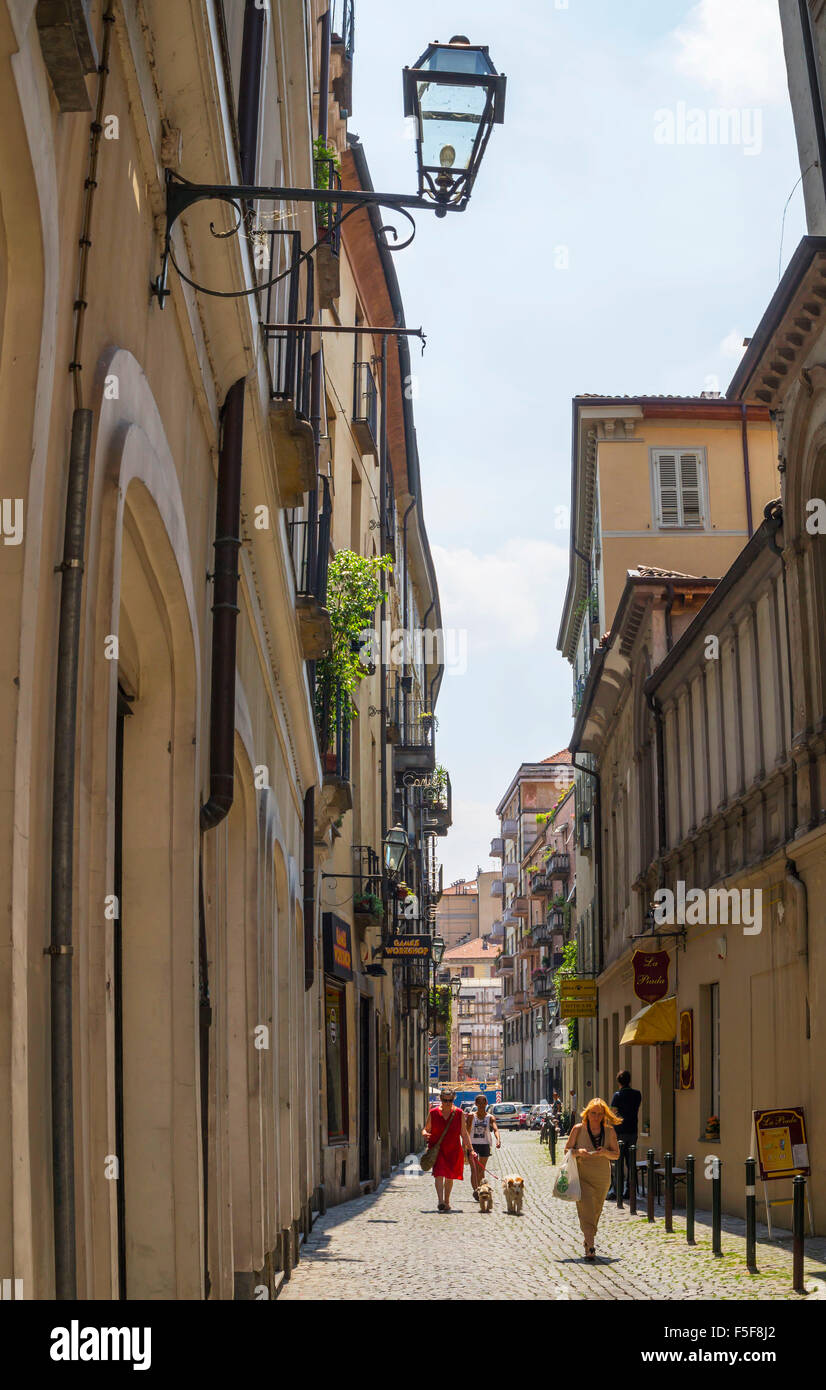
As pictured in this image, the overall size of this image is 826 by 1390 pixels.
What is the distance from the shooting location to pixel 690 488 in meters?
36.3

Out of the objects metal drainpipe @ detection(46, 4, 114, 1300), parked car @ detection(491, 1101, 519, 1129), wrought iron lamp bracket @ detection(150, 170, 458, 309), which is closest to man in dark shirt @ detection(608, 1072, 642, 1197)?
wrought iron lamp bracket @ detection(150, 170, 458, 309)

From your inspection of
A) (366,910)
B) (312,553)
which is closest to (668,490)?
(366,910)

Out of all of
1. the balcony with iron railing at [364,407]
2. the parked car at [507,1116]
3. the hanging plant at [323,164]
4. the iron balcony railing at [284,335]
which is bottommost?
the parked car at [507,1116]

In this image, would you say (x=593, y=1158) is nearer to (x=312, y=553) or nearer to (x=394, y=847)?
(x=312, y=553)

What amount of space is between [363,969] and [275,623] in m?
15.3

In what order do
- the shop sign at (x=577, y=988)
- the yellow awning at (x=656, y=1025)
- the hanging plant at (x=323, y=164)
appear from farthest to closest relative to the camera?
the shop sign at (x=577, y=988) < the yellow awning at (x=656, y=1025) < the hanging plant at (x=323, y=164)

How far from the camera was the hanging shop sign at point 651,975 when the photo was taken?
76.6 feet

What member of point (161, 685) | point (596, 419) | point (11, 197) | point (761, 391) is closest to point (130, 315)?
point (11, 197)

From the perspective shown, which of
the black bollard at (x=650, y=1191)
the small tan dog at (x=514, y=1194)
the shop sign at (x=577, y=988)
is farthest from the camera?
the shop sign at (x=577, y=988)

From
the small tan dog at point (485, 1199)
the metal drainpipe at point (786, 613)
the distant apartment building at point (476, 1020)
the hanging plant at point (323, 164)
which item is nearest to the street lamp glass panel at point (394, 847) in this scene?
the small tan dog at point (485, 1199)

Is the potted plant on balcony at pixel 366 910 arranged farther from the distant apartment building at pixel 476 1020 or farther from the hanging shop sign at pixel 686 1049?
the distant apartment building at pixel 476 1020

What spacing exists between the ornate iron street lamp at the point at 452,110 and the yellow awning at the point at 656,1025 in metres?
17.2

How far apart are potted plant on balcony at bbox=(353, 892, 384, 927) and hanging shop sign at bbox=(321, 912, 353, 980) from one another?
4.35 ft

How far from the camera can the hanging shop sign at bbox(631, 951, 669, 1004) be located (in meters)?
23.3
